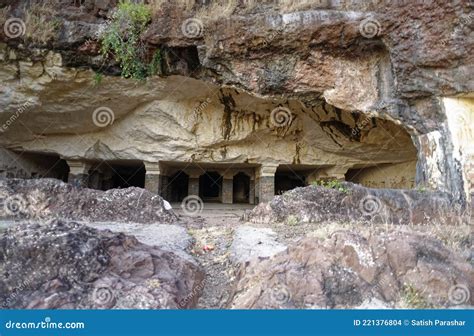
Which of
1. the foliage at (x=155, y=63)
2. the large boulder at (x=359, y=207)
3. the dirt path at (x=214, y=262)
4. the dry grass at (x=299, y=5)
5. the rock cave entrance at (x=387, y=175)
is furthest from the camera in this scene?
the rock cave entrance at (x=387, y=175)

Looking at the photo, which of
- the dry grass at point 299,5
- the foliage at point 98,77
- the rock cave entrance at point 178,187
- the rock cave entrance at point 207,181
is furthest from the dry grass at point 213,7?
the rock cave entrance at point 178,187

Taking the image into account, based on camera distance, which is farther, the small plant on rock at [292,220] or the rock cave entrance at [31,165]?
the rock cave entrance at [31,165]

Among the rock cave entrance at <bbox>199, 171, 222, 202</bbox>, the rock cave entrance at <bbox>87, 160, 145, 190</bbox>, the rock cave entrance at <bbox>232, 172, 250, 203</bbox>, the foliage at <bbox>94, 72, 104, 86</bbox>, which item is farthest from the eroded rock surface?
the rock cave entrance at <bbox>232, 172, 250, 203</bbox>

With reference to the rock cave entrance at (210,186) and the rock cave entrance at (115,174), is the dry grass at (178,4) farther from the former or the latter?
the rock cave entrance at (210,186)

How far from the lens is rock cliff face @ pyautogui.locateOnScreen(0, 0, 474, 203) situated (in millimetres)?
5379

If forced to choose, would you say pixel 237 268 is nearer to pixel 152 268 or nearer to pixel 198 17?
pixel 152 268

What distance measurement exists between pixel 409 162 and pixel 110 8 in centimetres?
916

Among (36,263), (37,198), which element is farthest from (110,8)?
(36,263)

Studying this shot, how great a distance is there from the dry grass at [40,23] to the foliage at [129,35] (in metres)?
1.05

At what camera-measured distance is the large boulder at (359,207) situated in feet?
15.4

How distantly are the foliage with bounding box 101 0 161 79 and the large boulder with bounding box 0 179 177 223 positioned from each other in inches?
118

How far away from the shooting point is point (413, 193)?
5.07 m

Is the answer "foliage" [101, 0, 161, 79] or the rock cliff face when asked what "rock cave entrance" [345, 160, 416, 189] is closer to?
the rock cliff face

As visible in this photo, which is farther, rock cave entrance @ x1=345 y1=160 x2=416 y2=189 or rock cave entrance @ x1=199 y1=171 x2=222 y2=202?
rock cave entrance @ x1=199 y1=171 x2=222 y2=202
